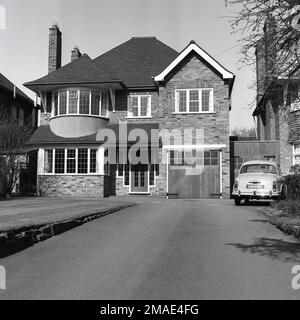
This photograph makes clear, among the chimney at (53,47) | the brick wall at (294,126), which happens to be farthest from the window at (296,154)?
the chimney at (53,47)

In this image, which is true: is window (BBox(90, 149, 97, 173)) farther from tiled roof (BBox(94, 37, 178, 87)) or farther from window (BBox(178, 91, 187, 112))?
window (BBox(178, 91, 187, 112))

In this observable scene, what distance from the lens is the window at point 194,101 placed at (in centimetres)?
2659

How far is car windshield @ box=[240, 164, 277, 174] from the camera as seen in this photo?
19250 millimetres

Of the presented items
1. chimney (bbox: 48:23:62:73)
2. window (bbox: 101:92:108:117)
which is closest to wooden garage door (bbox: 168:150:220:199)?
window (bbox: 101:92:108:117)

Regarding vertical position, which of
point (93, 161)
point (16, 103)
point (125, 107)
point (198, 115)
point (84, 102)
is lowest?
point (93, 161)

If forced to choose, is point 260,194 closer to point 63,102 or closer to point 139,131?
point 139,131

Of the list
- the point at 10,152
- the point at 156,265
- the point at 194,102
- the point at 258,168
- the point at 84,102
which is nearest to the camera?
the point at 156,265

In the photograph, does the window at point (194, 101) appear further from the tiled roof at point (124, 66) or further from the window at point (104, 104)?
the window at point (104, 104)

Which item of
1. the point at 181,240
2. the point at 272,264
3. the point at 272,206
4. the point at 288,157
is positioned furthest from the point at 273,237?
the point at 288,157

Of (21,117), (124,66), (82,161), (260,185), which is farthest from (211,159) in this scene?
(21,117)

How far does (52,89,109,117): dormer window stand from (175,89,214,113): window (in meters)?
4.75

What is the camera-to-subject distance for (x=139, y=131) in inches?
1065

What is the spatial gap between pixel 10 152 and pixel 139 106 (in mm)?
8183
